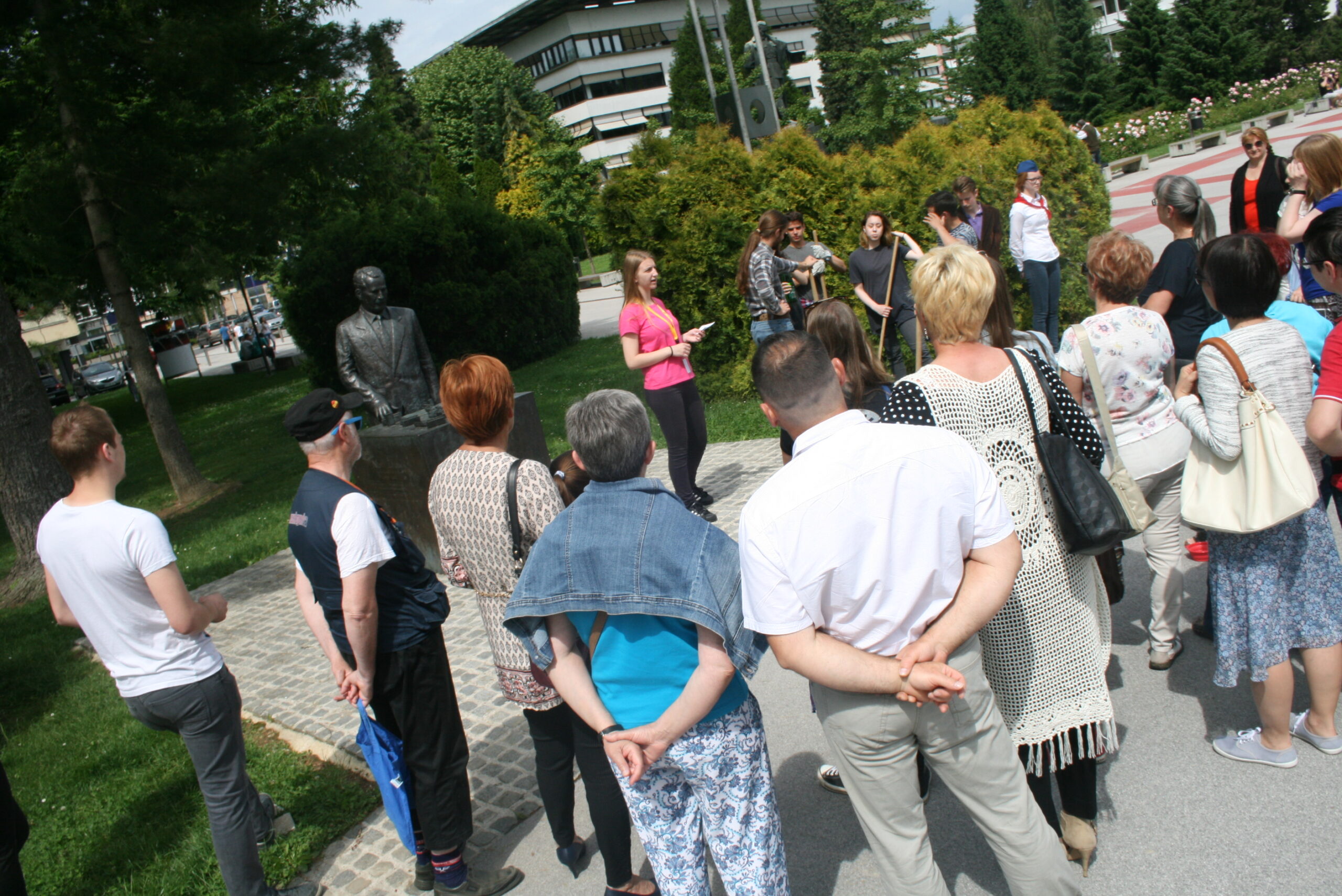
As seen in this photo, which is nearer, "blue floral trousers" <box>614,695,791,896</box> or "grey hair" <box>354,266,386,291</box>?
"blue floral trousers" <box>614,695,791,896</box>

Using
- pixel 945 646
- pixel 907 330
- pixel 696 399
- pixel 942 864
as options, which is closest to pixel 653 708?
pixel 945 646

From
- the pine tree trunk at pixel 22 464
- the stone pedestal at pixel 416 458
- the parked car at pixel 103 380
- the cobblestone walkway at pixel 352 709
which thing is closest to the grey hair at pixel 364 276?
the stone pedestal at pixel 416 458

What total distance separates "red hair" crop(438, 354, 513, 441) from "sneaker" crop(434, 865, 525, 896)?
5.34 ft

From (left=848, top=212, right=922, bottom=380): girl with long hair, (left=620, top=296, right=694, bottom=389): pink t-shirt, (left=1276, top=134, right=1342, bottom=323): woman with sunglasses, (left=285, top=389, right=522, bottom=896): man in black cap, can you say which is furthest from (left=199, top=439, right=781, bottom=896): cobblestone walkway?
(left=1276, top=134, right=1342, bottom=323): woman with sunglasses

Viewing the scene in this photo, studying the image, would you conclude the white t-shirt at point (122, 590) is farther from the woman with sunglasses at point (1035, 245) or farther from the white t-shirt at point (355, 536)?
the woman with sunglasses at point (1035, 245)

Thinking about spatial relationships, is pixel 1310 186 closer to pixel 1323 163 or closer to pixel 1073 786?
pixel 1323 163

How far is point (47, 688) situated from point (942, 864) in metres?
6.58

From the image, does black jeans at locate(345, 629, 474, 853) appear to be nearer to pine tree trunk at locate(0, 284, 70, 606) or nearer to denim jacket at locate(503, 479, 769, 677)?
denim jacket at locate(503, 479, 769, 677)

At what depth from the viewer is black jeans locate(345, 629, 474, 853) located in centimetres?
312

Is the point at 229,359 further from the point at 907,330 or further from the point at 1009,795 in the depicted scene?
the point at 1009,795

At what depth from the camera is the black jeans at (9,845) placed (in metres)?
2.96

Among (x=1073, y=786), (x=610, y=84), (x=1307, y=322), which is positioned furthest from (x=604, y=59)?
(x=1073, y=786)

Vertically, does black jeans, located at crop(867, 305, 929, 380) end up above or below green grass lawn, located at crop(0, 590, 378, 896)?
above

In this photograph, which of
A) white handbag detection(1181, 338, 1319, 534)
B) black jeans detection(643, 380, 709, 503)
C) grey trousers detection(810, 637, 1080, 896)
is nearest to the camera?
grey trousers detection(810, 637, 1080, 896)
